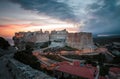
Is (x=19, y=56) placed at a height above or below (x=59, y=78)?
above

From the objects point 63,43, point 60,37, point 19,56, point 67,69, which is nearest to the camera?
point 19,56

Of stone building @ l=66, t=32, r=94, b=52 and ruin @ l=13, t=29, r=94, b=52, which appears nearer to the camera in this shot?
ruin @ l=13, t=29, r=94, b=52

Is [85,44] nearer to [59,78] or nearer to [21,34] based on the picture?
[21,34]

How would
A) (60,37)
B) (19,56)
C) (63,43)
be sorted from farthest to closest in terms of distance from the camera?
(60,37) → (63,43) → (19,56)

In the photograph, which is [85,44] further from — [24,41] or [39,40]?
[24,41]

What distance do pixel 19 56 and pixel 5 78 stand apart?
3.63 meters

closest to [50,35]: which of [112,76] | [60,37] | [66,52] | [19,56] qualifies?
[60,37]

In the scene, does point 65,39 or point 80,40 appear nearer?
point 80,40

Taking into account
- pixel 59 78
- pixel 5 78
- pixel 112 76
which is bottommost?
pixel 112 76

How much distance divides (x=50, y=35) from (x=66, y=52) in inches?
787

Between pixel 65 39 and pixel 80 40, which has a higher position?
pixel 65 39

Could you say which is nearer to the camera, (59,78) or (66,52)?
(59,78)

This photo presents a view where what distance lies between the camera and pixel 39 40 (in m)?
62.1

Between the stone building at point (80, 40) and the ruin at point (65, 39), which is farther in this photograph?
the stone building at point (80, 40)
